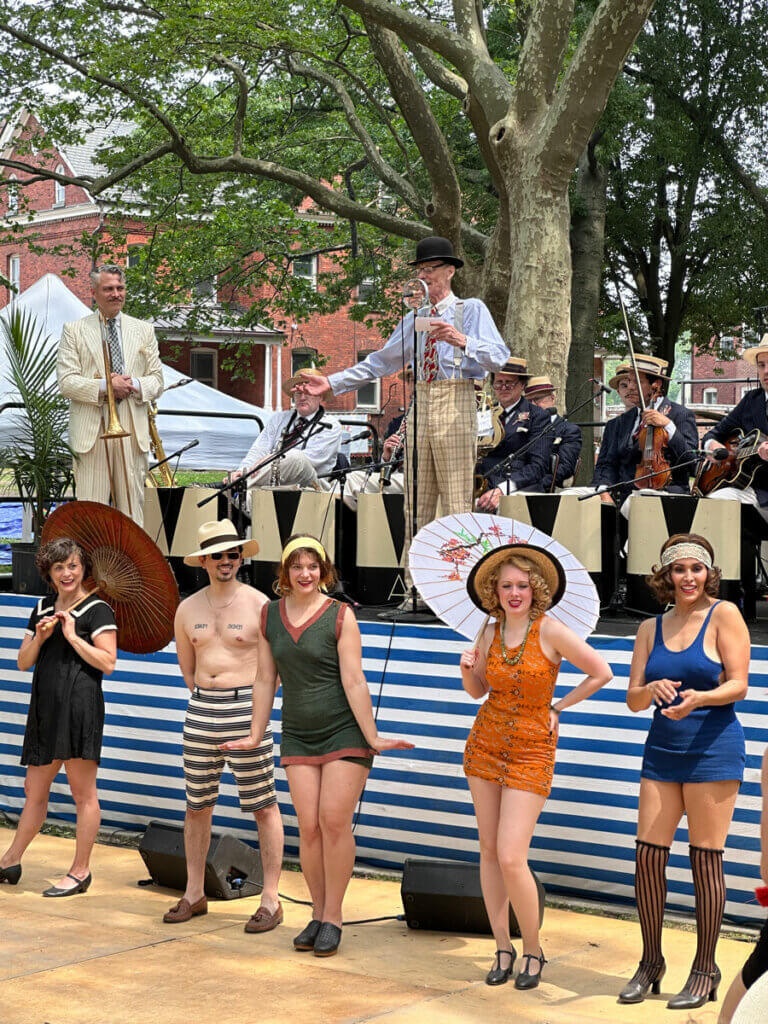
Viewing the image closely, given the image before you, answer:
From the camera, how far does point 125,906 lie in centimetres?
654

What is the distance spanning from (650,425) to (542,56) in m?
5.49

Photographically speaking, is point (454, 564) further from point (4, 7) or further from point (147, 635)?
point (4, 7)

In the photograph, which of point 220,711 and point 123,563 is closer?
point 220,711

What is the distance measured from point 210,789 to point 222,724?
32 centimetres

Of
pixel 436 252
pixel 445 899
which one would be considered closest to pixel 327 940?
pixel 445 899

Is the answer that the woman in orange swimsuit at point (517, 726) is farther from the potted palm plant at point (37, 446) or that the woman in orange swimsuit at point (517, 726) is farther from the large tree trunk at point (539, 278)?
the large tree trunk at point (539, 278)

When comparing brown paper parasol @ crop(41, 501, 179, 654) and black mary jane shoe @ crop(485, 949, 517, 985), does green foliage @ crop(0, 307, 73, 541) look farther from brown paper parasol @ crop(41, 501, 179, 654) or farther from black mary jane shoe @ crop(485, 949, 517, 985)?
black mary jane shoe @ crop(485, 949, 517, 985)

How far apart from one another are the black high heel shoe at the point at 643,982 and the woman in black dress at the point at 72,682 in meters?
2.88

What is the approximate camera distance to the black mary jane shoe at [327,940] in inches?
223

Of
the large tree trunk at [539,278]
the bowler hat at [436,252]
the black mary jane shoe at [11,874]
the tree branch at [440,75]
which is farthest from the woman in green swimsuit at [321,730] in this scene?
the tree branch at [440,75]

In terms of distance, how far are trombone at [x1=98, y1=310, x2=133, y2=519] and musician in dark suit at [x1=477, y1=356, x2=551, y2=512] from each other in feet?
7.43

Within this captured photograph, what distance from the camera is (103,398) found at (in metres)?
8.58

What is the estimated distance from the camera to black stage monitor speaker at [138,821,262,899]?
21.8ft

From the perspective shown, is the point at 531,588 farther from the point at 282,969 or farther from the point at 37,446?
the point at 37,446
